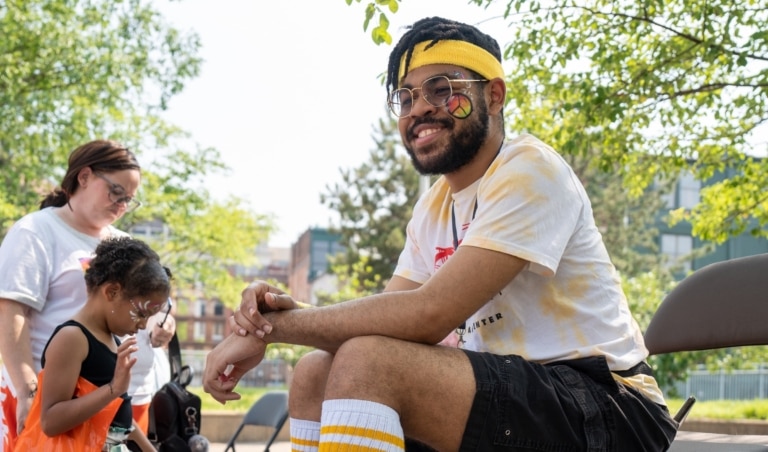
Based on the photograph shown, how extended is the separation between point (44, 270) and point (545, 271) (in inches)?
93.3

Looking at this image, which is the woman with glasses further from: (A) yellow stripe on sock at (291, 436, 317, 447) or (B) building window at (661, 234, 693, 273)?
(B) building window at (661, 234, 693, 273)

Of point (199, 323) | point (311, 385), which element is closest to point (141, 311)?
point (311, 385)

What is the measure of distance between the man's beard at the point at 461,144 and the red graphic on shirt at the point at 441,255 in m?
0.25

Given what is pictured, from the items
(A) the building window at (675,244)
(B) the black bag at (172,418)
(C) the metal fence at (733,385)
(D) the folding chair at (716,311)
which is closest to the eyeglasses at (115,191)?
(B) the black bag at (172,418)

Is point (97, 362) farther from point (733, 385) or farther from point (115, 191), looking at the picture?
point (733, 385)

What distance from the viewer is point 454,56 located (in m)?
2.78

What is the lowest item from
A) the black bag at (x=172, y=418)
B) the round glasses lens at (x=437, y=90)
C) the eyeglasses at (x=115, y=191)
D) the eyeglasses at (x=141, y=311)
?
the black bag at (x=172, y=418)

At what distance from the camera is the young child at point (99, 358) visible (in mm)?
3391

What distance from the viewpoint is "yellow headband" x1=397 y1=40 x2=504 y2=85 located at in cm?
277

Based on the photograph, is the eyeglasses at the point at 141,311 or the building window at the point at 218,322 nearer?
the eyeglasses at the point at 141,311

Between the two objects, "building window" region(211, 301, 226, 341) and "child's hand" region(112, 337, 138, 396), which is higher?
"child's hand" region(112, 337, 138, 396)

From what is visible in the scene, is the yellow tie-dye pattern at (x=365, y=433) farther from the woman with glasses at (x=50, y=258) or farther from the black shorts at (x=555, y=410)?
the woman with glasses at (x=50, y=258)

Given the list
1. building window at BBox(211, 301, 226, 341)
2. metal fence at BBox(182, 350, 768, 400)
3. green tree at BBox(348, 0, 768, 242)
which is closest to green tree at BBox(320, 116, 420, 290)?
metal fence at BBox(182, 350, 768, 400)

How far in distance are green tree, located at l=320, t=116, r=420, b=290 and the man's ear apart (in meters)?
31.2
